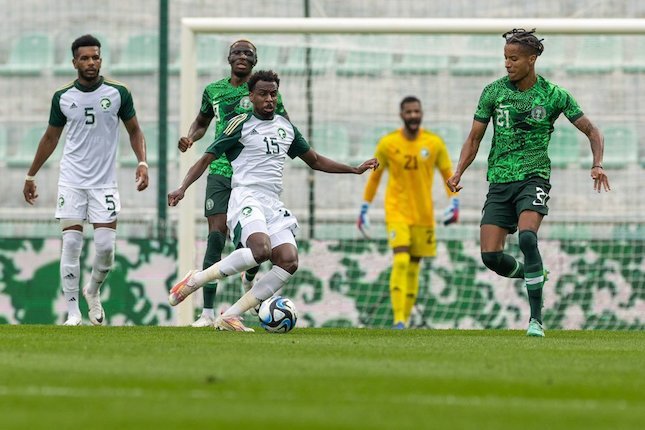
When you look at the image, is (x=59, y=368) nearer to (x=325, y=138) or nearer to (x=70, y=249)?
(x=70, y=249)

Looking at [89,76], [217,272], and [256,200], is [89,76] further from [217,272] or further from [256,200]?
[217,272]

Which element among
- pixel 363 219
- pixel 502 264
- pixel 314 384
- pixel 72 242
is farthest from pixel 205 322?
pixel 314 384

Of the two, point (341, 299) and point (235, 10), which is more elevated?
point (235, 10)

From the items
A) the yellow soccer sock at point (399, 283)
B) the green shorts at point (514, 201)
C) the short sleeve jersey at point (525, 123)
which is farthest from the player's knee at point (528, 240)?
the yellow soccer sock at point (399, 283)

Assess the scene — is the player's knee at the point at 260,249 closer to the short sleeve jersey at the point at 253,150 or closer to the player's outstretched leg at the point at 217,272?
the player's outstretched leg at the point at 217,272

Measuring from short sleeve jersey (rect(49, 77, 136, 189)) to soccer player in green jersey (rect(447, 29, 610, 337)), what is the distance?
3.14 meters

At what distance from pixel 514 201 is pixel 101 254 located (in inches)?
145

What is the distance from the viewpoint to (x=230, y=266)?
10.5 m

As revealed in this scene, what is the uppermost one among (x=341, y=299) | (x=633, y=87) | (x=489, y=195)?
(x=633, y=87)

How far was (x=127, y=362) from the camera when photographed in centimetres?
742

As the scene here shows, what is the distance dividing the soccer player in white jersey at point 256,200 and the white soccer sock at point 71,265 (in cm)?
192

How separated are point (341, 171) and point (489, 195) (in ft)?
3.79

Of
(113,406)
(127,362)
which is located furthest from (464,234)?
(113,406)

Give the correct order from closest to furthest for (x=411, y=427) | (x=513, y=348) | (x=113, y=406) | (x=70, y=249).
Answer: (x=411, y=427), (x=113, y=406), (x=513, y=348), (x=70, y=249)
